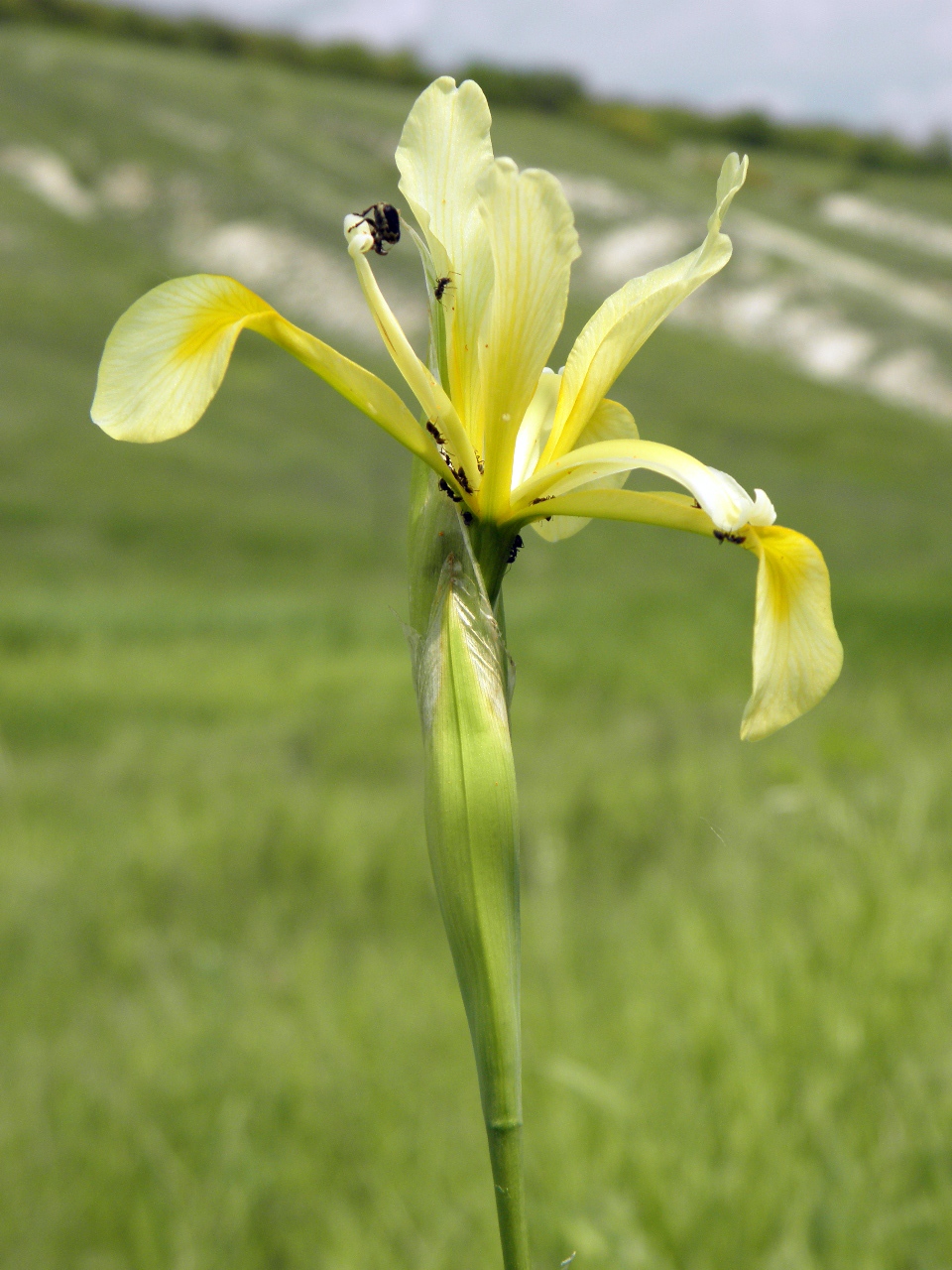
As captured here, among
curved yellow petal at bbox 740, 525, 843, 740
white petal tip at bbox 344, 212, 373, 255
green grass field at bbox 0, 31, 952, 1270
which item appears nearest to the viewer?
curved yellow petal at bbox 740, 525, 843, 740

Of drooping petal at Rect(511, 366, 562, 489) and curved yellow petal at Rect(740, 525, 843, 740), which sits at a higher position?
drooping petal at Rect(511, 366, 562, 489)

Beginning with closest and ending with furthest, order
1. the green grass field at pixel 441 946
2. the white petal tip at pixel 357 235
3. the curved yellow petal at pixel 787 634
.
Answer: the curved yellow petal at pixel 787 634 < the white petal tip at pixel 357 235 < the green grass field at pixel 441 946

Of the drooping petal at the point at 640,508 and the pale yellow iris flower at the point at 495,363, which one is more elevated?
the pale yellow iris flower at the point at 495,363

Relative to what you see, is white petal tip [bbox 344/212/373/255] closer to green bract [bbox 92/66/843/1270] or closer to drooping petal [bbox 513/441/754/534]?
green bract [bbox 92/66/843/1270]

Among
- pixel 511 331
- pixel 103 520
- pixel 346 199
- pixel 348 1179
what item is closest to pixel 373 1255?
pixel 348 1179

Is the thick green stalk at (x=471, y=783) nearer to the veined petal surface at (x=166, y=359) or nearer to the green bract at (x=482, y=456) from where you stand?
the green bract at (x=482, y=456)

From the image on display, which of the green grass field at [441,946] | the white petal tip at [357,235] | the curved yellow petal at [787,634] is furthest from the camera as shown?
the green grass field at [441,946]

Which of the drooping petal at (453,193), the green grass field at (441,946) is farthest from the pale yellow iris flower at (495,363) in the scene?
the green grass field at (441,946)

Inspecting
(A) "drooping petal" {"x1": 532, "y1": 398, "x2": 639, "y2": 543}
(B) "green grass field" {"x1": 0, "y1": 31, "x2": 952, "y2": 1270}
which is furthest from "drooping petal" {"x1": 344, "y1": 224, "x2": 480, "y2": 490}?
(B) "green grass field" {"x1": 0, "y1": 31, "x2": 952, "y2": 1270}
